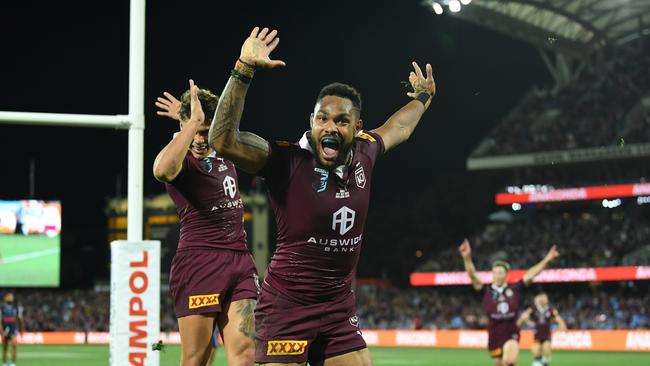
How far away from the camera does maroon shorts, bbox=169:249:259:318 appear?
664 centimetres

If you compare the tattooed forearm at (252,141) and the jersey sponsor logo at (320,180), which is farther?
the jersey sponsor logo at (320,180)

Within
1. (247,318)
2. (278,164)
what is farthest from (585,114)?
(278,164)

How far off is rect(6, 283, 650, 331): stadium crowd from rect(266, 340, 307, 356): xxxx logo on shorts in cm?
3431

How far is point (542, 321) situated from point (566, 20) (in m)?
27.9

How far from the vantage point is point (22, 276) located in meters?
38.4

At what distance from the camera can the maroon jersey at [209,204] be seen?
672 centimetres

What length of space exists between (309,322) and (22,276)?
35.5 meters

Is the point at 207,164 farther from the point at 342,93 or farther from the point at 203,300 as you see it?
the point at 342,93

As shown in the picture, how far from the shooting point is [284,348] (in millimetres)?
5062

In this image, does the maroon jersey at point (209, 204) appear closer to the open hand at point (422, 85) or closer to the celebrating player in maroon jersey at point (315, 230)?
the open hand at point (422, 85)

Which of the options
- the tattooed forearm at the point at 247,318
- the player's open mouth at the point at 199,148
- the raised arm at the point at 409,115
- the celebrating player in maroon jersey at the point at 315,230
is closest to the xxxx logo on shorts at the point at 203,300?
the tattooed forearm at the point at 247,318

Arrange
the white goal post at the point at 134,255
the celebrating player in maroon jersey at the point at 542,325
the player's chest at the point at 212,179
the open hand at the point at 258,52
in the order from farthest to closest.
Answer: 1. the celebrating player in maroon jersey at the point at 542,325
2. the player's chest at the point at 212,179
3. the white goal post at the point at 134,255
4. the open hand at the point at 258,52

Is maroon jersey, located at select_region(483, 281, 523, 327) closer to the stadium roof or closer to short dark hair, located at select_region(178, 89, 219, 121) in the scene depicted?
short dark hair, located at select_region(178, 89, 219, 121)

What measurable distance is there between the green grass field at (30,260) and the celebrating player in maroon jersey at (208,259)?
32983mm
